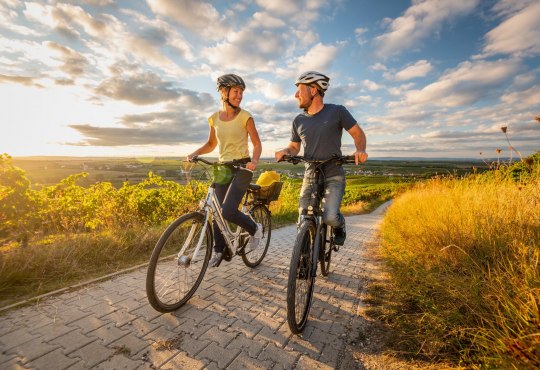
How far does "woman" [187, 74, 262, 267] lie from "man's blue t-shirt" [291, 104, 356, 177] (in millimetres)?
739

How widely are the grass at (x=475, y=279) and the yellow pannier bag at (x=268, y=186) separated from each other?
2.25 meters

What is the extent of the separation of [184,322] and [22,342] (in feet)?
4.41

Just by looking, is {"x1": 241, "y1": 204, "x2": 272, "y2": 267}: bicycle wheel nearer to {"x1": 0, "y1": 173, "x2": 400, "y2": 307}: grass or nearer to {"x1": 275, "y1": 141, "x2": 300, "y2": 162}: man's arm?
{"x1": 275, "y1": 141, "x2": 300, "y2": 162}: man's arm

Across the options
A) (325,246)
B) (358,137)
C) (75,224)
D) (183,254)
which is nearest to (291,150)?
(358,137)

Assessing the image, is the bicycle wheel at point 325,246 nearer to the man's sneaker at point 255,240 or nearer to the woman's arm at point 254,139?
the man's sneaker at point 255,240

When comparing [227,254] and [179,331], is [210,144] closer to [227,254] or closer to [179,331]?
[227,254]

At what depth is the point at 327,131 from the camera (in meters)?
3.30

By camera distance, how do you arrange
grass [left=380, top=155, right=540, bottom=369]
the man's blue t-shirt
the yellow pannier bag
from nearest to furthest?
grass [left=380, top=155, right=540, bottom=369], the man's blue t-shirt, the yellow pannier bag

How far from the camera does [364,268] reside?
16.0 feet

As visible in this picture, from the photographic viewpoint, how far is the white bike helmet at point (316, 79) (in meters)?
3.27

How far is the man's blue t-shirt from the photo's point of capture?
3.29 meters

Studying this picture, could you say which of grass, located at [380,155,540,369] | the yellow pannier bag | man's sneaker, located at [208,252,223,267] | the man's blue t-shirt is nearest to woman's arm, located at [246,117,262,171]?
the man's blue t-shirt

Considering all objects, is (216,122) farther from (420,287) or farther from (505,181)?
(505,181)

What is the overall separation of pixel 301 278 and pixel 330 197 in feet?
3.41
